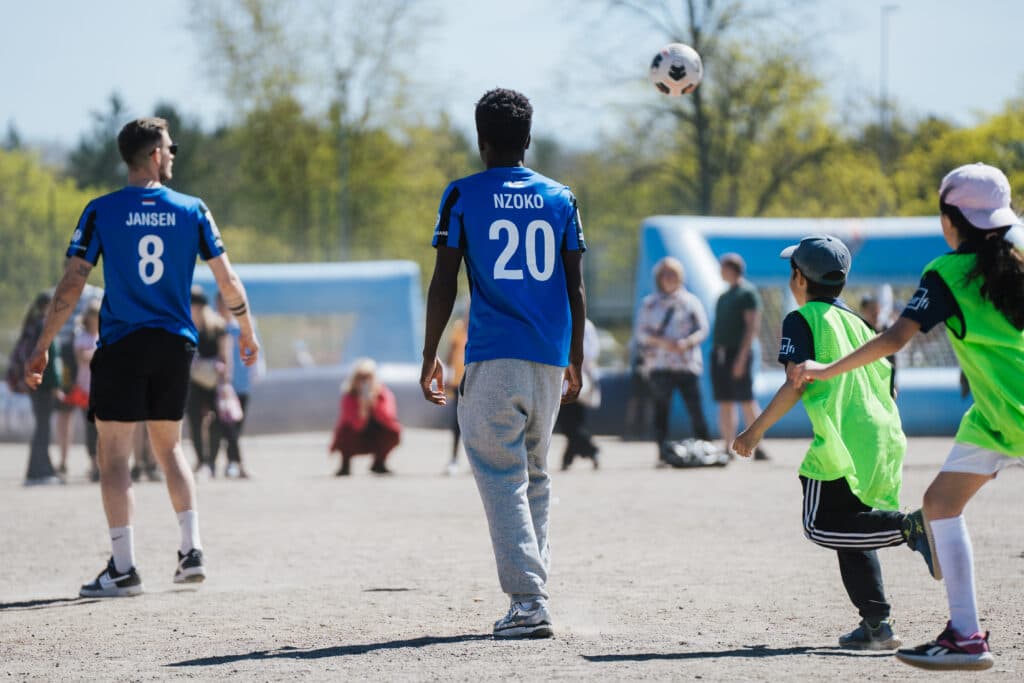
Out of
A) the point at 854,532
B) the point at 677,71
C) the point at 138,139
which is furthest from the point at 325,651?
the point at 677,71

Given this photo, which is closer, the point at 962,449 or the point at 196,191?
the point at 962,449

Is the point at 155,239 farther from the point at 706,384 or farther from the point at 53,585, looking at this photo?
the point at 706,384

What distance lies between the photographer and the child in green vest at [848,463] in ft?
16.0

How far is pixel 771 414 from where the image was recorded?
477cm

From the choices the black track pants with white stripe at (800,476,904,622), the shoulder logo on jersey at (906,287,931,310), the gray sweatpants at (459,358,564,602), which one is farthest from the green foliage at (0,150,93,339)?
the shoulder logo on jersey at (906,287,931,310)

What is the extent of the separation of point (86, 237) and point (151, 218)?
11.6 inches

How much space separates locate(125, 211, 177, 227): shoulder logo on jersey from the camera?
6395mm

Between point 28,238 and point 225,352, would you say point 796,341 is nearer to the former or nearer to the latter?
point 225,352

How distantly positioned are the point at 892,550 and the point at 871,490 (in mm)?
2730

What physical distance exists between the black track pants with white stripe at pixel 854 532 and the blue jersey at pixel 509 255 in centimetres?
104

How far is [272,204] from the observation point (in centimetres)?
3953

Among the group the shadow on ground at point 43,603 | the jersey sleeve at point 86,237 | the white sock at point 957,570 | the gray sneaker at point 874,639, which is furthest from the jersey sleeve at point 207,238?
the white sock at point 957,570

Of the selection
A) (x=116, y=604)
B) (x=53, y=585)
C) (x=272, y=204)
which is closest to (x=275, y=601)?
(x=116, y=604)

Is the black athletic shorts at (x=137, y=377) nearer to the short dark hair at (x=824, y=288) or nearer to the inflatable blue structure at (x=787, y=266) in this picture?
the short dark hair at (x=824, y=288)
